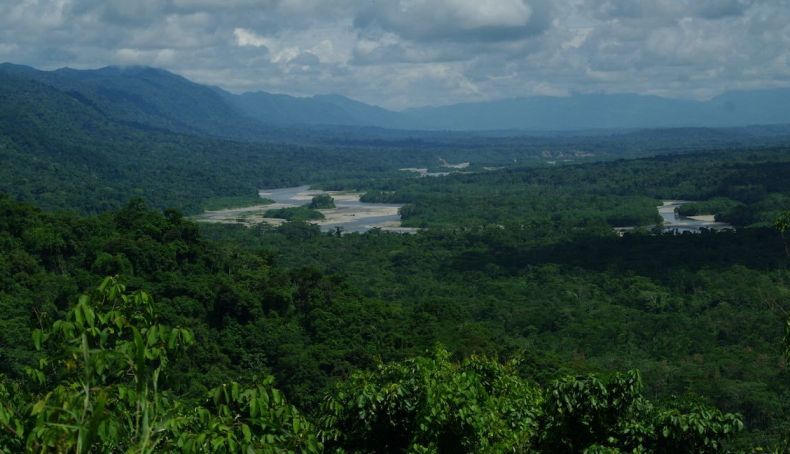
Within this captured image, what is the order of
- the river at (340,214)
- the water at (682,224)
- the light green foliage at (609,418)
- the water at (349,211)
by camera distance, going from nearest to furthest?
1. the light green foliage at (609,418)
2. the water at (682,224)
3. the water at (349,211)
4. the river at (340,214)

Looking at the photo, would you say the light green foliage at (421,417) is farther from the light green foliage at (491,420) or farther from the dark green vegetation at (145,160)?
the dark green vegetation at (145,160)

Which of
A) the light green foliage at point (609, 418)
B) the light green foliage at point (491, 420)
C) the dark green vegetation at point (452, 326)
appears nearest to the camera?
the light green foliage at point (491, 420)

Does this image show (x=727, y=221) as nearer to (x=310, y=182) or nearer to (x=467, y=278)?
(x=467, y=278)

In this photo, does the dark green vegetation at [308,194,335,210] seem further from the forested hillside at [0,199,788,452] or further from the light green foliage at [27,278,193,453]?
the light green foliage at [27,278,193,453]

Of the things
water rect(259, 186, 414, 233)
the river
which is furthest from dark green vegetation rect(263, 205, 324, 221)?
water rect(259, 186, 414, 233)

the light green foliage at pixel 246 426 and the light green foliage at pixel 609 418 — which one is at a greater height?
the light green foliage at pixel 246 426

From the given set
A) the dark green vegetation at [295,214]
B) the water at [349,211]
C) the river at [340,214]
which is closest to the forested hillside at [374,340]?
the river at [340,214]

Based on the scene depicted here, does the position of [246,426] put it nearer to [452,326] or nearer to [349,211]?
[452,326]
